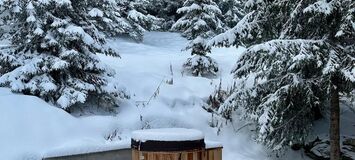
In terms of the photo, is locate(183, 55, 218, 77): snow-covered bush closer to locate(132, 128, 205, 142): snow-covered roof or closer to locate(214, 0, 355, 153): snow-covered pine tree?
locate(214, 0, 355, 153): snow-covered pine tree

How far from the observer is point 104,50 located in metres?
7.74

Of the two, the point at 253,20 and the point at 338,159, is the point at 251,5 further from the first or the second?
the point at 338,159

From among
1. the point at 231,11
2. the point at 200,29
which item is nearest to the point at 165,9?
the point at 231,11

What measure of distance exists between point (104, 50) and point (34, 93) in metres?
1.27

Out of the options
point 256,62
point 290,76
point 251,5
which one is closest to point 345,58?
point 290,76

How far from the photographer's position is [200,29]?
10.4m

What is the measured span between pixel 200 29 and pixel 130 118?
3371 millimetres

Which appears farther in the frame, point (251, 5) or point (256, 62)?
point (251, 5)

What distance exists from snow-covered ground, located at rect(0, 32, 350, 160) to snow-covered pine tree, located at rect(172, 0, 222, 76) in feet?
1.09

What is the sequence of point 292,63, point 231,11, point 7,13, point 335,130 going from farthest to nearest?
point 231,11
point 7,13
point 335,130
point 292,63

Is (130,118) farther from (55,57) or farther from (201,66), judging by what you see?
(201,66)

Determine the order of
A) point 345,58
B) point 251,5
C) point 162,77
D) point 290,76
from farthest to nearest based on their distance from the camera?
point 162,77 < point 251,5 < point 290,76 < point 345,58

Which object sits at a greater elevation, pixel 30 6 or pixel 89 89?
pixel 30 6

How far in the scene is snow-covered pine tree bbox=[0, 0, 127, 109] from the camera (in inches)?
276
